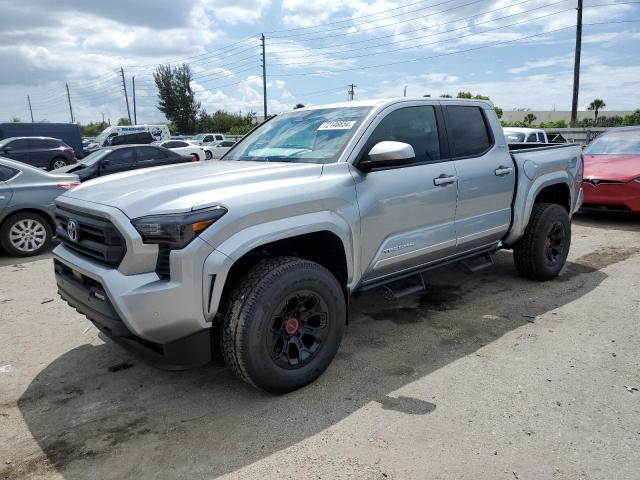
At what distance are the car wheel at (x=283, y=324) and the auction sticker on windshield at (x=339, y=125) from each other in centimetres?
112

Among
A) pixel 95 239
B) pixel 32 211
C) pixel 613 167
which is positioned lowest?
pixel 32 211

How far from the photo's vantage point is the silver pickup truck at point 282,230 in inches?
107

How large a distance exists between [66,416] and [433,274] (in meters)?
3.97

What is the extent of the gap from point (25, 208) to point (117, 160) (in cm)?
488

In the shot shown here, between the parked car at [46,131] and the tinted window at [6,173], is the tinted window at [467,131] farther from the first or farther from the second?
the parked car at [46,131]

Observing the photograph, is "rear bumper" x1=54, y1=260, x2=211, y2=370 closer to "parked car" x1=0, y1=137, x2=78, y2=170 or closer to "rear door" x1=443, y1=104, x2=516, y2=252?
"rear door" x1=443, y1=104, x2=516, y2=252

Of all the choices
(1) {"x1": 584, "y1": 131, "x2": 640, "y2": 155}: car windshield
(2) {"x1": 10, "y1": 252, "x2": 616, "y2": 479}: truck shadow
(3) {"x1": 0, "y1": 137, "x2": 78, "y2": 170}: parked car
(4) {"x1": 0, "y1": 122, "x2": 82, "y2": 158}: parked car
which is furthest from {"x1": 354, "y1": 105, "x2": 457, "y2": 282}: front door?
(4) {"x1": 0, "y1": 122, "x2": 82, "y2": 158}: parked car

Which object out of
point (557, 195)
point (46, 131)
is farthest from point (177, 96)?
point (557, 195)

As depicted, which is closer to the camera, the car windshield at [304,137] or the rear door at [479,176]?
the car windshield at [304,137]

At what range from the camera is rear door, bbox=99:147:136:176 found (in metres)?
11.5

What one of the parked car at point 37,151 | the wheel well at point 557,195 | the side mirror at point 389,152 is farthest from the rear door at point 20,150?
the side mirror at point 389,152

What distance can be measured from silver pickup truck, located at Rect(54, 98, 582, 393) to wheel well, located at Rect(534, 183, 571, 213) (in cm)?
103

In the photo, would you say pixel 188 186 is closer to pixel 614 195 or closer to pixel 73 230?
pixel 73 230

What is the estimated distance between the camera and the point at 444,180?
3961 mm
